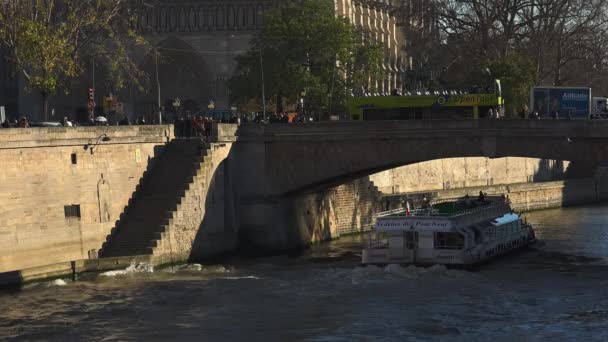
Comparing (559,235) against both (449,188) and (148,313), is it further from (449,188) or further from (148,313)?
(148,313)

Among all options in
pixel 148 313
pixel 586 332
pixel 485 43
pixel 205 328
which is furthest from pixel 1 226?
pixel 485 43

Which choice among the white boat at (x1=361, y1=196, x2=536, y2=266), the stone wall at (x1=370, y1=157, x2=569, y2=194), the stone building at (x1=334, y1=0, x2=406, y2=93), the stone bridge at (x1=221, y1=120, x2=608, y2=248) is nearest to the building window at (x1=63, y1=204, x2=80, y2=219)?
the stone bridge at (x1=221, y1=120, x2=608, y2=248)

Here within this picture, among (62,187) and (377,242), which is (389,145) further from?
(62,187)

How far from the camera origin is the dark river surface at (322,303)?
153 feet

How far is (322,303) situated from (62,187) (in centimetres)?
1566

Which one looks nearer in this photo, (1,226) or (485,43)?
(1,226)

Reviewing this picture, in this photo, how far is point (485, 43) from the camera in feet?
335

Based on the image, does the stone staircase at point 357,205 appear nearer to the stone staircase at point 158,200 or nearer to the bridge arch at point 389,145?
the bridge arch at point 389,145

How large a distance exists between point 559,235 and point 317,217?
13553 mm

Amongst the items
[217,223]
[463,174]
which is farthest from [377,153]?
[463,174]

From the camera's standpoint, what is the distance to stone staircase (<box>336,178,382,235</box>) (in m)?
77.6

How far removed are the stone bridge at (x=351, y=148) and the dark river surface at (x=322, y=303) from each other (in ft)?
Answer: 16.6

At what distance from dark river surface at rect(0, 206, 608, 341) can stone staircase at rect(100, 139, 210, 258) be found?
2740 mm

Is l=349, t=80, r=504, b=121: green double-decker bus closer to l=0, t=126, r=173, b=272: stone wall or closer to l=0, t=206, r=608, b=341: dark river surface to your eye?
l=0, t=206, r=608, b=341: dark river surface
